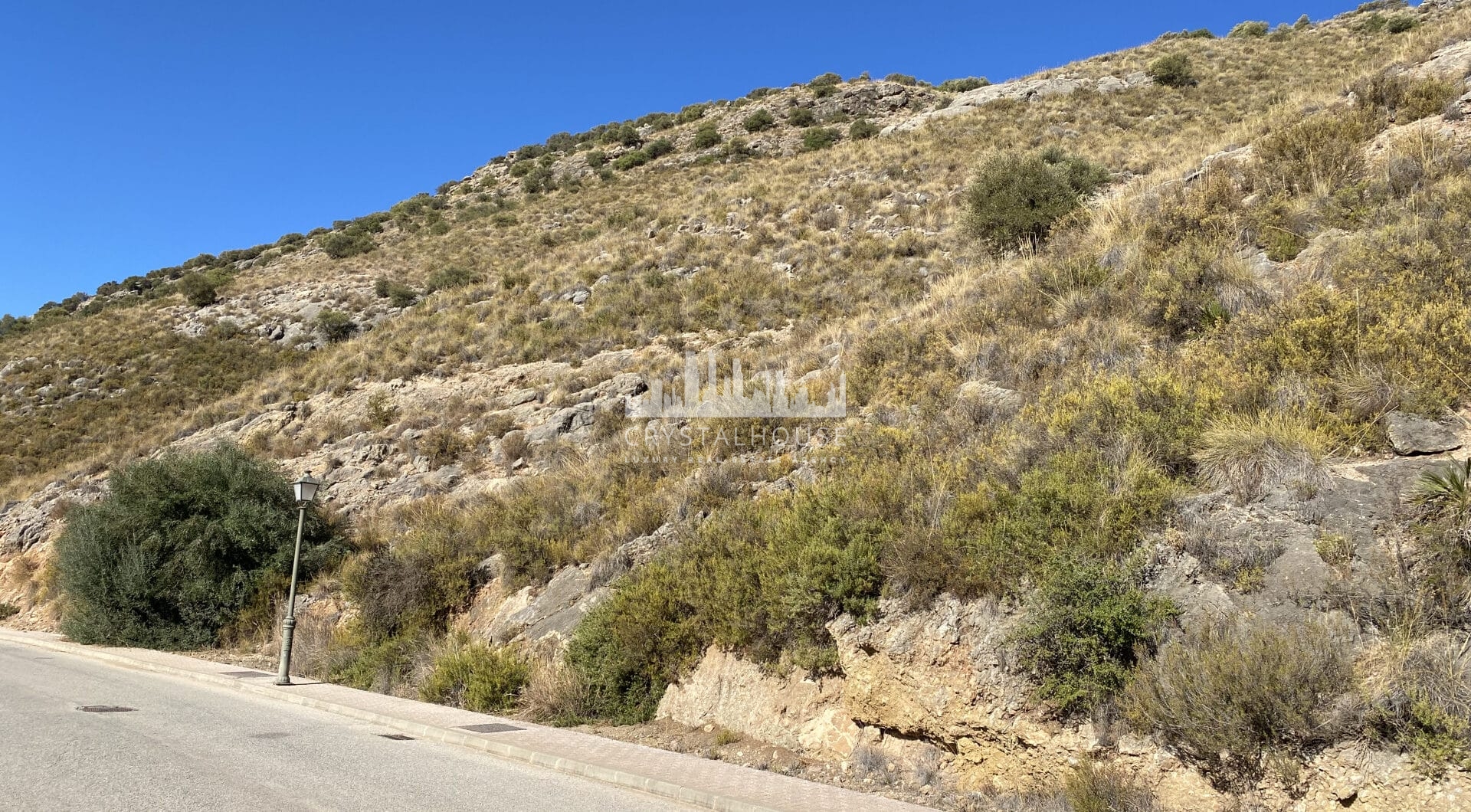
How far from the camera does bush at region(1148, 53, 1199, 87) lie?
32669 mm

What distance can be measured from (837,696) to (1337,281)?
755 cm

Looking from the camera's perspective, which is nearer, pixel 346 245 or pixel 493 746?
pixel 493 746

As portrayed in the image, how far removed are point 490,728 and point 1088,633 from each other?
664 cm

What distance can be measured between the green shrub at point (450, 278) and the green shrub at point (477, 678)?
23.2 m

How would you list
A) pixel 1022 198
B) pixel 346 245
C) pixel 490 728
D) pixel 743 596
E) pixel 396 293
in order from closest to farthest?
pixel 743 596
pixel 490 728
pixel 1022 198
pixel 396 293
pixel 346 245

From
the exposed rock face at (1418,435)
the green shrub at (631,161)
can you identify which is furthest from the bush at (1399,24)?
the green shrub at (631,161)

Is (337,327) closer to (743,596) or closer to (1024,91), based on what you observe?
(743,596)

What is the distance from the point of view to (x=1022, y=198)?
56.7 ft

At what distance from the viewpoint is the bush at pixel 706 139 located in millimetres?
45906

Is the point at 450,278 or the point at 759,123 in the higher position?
the point at 759,123

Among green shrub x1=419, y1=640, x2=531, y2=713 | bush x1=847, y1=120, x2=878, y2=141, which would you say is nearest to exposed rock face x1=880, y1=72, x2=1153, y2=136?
bush x1=847, y1=120, x2=878, y2=141

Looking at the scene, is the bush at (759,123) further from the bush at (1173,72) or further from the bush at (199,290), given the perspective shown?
the bush at (199,290)

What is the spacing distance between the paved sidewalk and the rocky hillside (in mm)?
507

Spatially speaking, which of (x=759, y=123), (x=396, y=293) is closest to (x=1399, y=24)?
(x=759, y=123)
